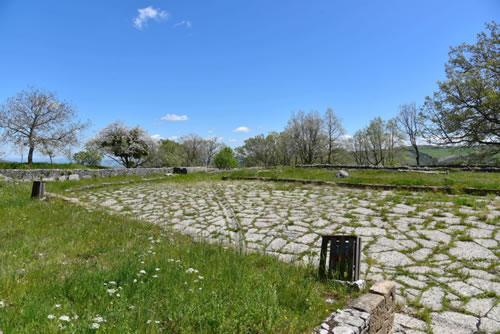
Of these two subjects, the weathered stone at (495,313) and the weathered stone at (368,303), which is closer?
the weathered stone at (368,303)

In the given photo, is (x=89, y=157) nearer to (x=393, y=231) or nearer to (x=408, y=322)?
(x=393, y=231)

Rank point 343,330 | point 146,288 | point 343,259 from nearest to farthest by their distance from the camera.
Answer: point 343,330 < point 146,288 < point 343,259

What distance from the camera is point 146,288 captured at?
2371mm

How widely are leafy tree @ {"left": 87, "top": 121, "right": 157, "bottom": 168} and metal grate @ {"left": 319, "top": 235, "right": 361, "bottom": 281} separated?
24.7 metres

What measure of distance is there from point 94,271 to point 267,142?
45.2 m

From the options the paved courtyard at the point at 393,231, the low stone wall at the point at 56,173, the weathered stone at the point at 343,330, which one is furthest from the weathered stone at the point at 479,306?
the low stone wall at the point at 56,173

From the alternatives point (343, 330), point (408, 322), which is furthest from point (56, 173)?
point (408, 322)

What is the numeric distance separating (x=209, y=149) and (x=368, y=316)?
150 ft

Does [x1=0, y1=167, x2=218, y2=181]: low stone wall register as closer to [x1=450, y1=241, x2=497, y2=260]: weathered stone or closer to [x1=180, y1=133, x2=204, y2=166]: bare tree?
[x1=450, y1=241, x2=497, y2=260]: weathered stone

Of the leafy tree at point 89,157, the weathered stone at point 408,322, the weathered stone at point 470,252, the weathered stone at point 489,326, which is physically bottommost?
the weathered stone at point 408,322

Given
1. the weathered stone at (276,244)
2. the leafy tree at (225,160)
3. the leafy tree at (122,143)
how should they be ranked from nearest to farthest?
the weathered stone at (276,244), the leafy tree at (122,143), the leafy tree at (225,160)

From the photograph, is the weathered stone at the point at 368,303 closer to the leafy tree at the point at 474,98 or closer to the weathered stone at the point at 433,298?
the weathered stone at the point at 433,298

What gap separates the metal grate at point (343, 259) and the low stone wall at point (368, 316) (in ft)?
1.04

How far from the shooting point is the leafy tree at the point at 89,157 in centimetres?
2252
